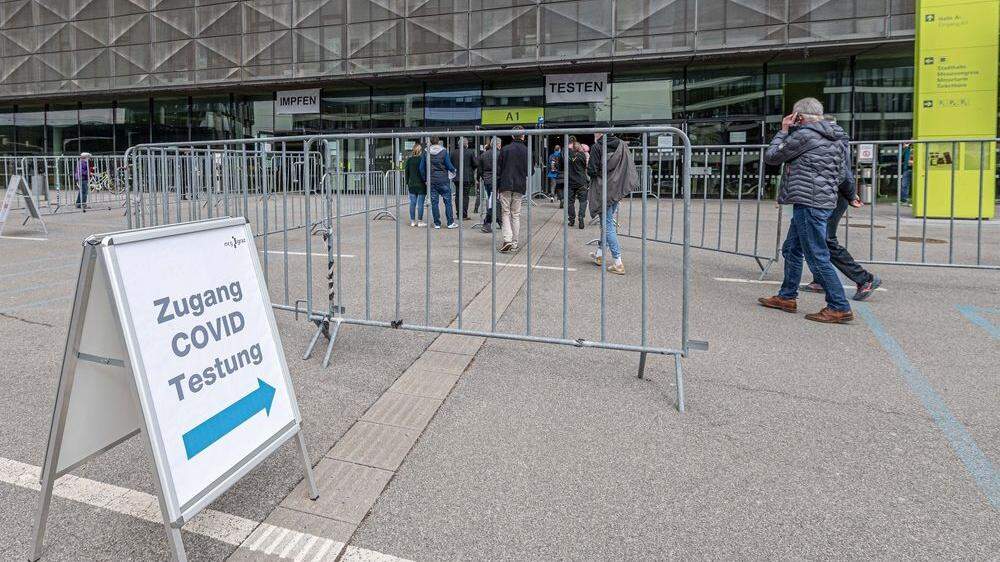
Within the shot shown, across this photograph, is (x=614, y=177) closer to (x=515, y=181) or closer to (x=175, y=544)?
(x=515, y=181)

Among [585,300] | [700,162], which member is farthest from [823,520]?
[700,162]

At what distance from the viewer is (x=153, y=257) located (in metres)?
2.25

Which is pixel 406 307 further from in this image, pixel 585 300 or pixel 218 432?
pixel 218 432

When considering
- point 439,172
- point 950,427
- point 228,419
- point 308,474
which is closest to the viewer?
point 228,419

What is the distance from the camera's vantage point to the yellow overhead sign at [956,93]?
1277 centimetres

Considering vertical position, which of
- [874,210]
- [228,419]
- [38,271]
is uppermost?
[874,210]

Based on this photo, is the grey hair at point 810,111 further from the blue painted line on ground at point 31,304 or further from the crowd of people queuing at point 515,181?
the blue painted line on ground at point 31,304

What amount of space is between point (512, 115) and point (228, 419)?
728 inches

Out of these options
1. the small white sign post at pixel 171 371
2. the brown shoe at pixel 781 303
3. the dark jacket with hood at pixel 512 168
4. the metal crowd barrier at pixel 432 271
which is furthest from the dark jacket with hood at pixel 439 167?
the small white sign post at pixel 171 371

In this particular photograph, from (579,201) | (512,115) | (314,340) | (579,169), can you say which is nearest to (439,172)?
(579,169)

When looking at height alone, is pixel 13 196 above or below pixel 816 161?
below

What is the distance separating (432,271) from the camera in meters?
7.57

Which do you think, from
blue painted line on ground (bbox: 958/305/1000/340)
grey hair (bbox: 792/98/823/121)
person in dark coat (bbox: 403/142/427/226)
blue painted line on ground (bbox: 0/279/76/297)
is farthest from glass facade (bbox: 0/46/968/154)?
blue painted line on ground (bbox: 0/279/76/297)

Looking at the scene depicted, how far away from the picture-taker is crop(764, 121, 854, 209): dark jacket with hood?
5441mm
